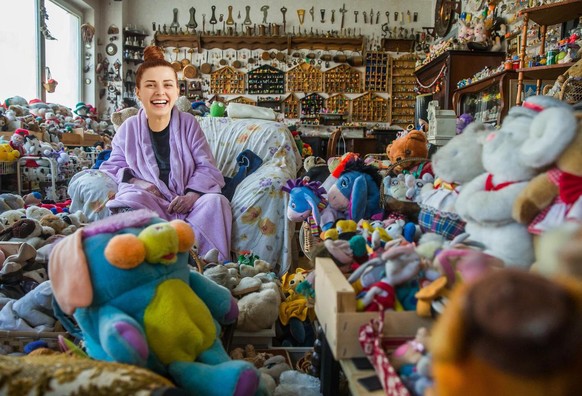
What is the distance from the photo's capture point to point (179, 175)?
266 centimetres

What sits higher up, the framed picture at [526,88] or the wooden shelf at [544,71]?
→ the wooden shelf at [544,71]

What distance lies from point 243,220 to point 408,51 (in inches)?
251

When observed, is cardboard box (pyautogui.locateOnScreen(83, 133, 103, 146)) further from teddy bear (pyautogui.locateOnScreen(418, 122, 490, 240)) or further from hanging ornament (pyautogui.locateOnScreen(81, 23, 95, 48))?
teddy bear (pyautogui.locateOnScreen(418, 122, 490, 240))

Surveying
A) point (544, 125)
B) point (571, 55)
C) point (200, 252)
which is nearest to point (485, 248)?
point (544, 125)

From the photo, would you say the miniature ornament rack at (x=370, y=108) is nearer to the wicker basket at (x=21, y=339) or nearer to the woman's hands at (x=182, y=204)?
the woman's hands at (x=182, y=204)

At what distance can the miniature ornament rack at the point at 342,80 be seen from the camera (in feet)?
26.6

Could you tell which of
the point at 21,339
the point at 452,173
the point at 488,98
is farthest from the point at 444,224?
the point at 488,98

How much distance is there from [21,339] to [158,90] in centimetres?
161

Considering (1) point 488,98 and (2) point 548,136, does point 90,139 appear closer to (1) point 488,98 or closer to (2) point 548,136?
(1) point 488,98

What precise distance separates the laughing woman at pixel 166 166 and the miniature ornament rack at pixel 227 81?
552cm

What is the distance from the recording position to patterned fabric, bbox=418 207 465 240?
3.90ft

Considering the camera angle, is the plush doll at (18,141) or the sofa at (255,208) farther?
the plush doll at (18,141)

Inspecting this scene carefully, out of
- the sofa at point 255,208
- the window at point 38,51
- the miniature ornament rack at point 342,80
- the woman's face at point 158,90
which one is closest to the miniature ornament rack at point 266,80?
the miniature ornament rack at point 342,80

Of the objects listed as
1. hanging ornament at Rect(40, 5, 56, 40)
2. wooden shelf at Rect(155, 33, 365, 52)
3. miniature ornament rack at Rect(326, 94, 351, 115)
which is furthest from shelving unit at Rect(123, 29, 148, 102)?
miniature ornament rack at Rect(326, 94, 351, 115)
